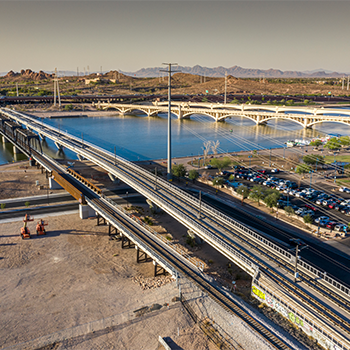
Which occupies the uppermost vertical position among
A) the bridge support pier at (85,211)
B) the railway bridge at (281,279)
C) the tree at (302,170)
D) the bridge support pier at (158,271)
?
the railway bridge at (281,279)

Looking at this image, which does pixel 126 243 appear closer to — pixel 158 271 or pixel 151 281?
pixel 158 271

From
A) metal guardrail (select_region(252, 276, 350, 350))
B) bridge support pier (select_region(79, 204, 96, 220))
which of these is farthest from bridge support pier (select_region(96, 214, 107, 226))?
metal guardrail (select_region(252, 276, 350, 350))

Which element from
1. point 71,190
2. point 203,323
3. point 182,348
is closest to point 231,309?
point 203,323

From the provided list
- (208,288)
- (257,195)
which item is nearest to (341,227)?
(257,195)

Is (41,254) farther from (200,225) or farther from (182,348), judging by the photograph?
(182,348)

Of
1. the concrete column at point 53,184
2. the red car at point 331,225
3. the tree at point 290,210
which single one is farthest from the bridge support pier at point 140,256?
the concrete column at point 53,184

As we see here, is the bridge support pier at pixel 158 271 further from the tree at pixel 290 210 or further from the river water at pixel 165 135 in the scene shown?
the river water at pixel 165 135
